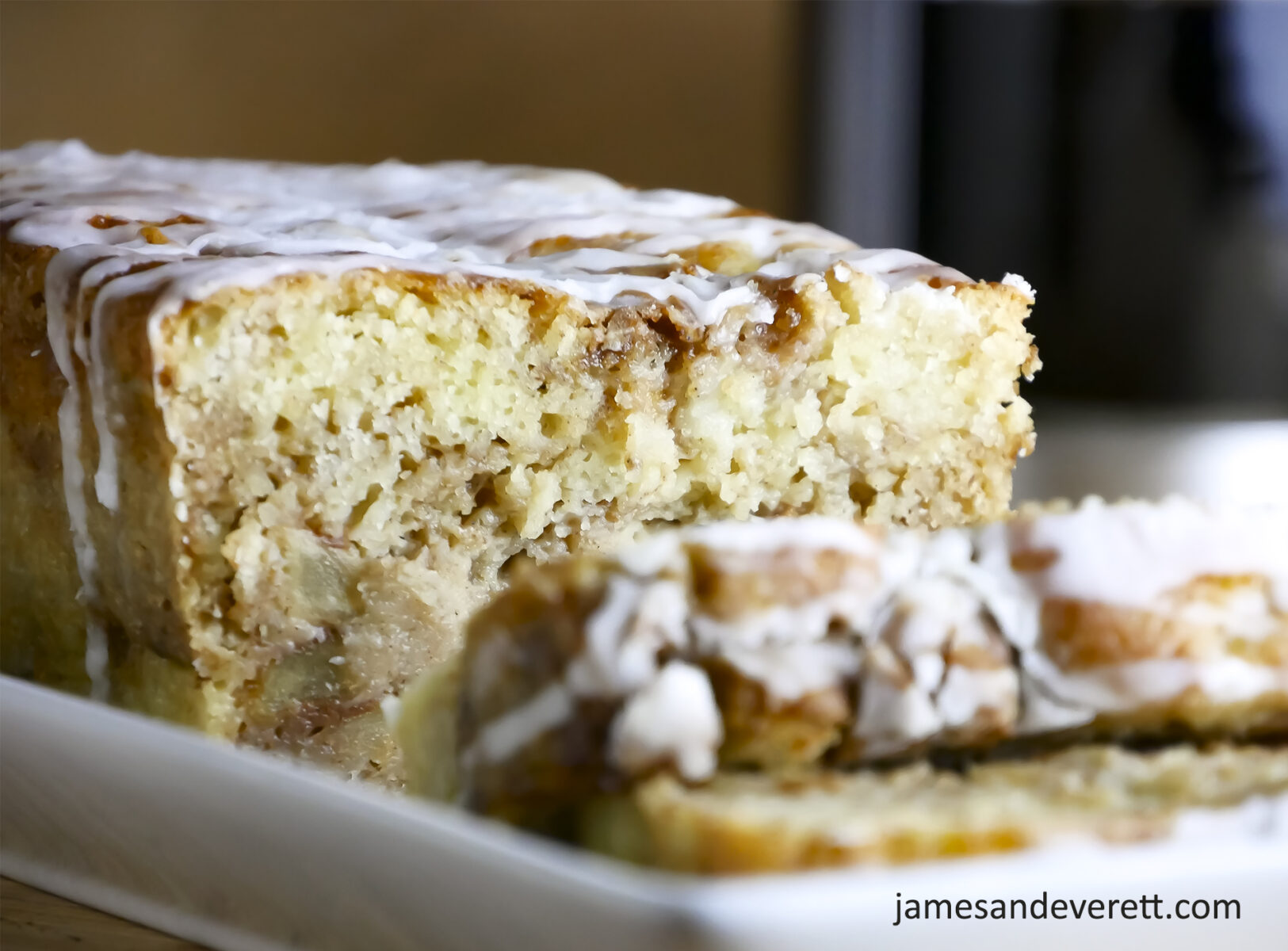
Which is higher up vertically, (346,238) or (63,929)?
(346,238)

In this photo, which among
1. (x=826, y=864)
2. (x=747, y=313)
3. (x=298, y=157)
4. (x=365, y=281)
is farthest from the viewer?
(x=298, y=157)

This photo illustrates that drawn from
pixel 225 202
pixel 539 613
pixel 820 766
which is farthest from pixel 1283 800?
pixel 225 202

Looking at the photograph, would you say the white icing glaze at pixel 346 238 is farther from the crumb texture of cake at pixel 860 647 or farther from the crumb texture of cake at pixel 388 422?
the crumb texture of cake at pixel 860 647

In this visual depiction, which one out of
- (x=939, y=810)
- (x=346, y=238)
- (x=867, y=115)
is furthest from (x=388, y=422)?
(x=867, y=115)

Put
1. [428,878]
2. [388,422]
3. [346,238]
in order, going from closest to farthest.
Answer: [428,878] < [388,422] < [346,238]

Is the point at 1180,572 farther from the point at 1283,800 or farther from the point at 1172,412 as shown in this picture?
the point at 1172,412

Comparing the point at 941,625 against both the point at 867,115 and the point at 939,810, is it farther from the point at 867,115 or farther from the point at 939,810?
the point at 867,115
